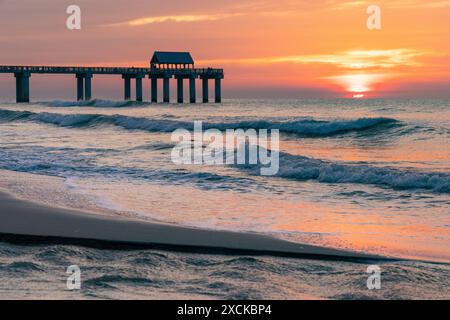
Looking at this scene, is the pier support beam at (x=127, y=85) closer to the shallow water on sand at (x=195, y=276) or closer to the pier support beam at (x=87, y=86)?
the pier support beam at (x=87, y=86)

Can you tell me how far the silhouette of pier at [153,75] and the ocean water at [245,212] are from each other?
187 feet

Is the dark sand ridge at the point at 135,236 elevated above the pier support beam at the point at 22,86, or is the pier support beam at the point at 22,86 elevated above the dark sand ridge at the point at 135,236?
the pier support beam at the point at 22,86

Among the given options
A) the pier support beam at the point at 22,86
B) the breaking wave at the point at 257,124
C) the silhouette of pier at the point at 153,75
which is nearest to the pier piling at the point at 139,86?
the silhouette of pier at the point at 153,75

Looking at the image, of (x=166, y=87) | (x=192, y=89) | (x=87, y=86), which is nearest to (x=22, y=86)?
(x=87, y=86)

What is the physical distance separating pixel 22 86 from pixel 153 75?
15.5 metres

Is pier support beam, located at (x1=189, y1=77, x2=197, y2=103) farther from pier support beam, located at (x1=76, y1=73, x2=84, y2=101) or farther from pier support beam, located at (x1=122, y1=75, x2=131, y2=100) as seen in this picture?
pier support beam, located at (x1=76, y1=73, x2=84, y2=101)

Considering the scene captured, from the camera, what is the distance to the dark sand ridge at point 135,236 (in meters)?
7.21

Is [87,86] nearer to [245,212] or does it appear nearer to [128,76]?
[128,76]

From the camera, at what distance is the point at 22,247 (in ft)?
23.6

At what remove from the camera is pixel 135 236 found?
7.86 m

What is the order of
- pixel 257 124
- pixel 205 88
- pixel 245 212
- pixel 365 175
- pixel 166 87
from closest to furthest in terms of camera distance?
pixel 245 212, pixel 365 175, pixel 257 124, pixel 166 87, pixel 205 88

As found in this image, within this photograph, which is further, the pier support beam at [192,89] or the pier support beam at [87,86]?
the pier support beam at [192,89]

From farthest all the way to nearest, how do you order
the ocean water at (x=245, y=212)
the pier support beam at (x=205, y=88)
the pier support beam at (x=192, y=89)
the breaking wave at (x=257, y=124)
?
the pier support beam at (x=205, y=88)
the pier support beam at (x=192, y=89)
the breaking wave at (x=257, y=124)
the ocean water at (x=245, y=212)
